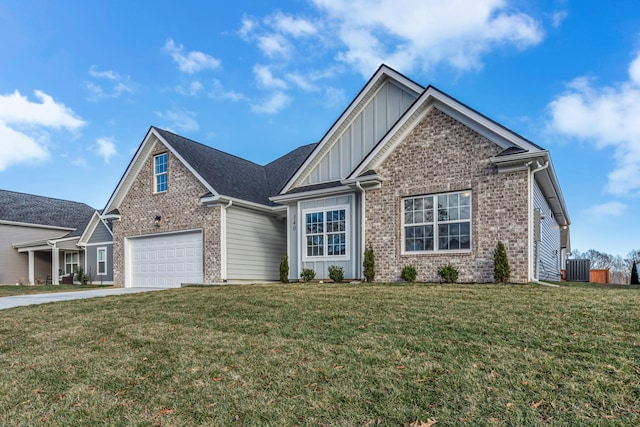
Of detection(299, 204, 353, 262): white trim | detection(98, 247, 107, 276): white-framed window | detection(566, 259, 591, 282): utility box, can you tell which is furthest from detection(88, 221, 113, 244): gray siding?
detection(566, 259, 591, 282): utility box

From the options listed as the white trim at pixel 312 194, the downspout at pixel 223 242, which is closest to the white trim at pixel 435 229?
the white trim at pixel 312 194

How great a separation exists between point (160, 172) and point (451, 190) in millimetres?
12358

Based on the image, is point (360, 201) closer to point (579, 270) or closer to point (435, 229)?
point (435, 229)

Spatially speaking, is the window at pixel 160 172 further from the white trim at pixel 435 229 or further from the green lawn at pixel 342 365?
the white trim at pixel 435 229

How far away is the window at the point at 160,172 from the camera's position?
1802 cm

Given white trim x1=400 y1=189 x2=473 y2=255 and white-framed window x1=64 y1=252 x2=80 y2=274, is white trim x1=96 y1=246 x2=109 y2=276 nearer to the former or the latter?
white-framed window x1=64 y1=252 x2=80 y2=274

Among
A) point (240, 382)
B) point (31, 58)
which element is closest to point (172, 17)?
point (31, 58)

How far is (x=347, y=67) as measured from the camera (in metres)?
16.0

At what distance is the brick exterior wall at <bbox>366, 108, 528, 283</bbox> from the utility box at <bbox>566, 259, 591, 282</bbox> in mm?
14004

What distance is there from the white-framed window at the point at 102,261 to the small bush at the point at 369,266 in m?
16.0

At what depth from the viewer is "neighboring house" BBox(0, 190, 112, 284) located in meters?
23.4

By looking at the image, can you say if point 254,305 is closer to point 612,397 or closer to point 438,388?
point 438,388

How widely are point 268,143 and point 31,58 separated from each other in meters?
11.2

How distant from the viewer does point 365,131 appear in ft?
48.0
